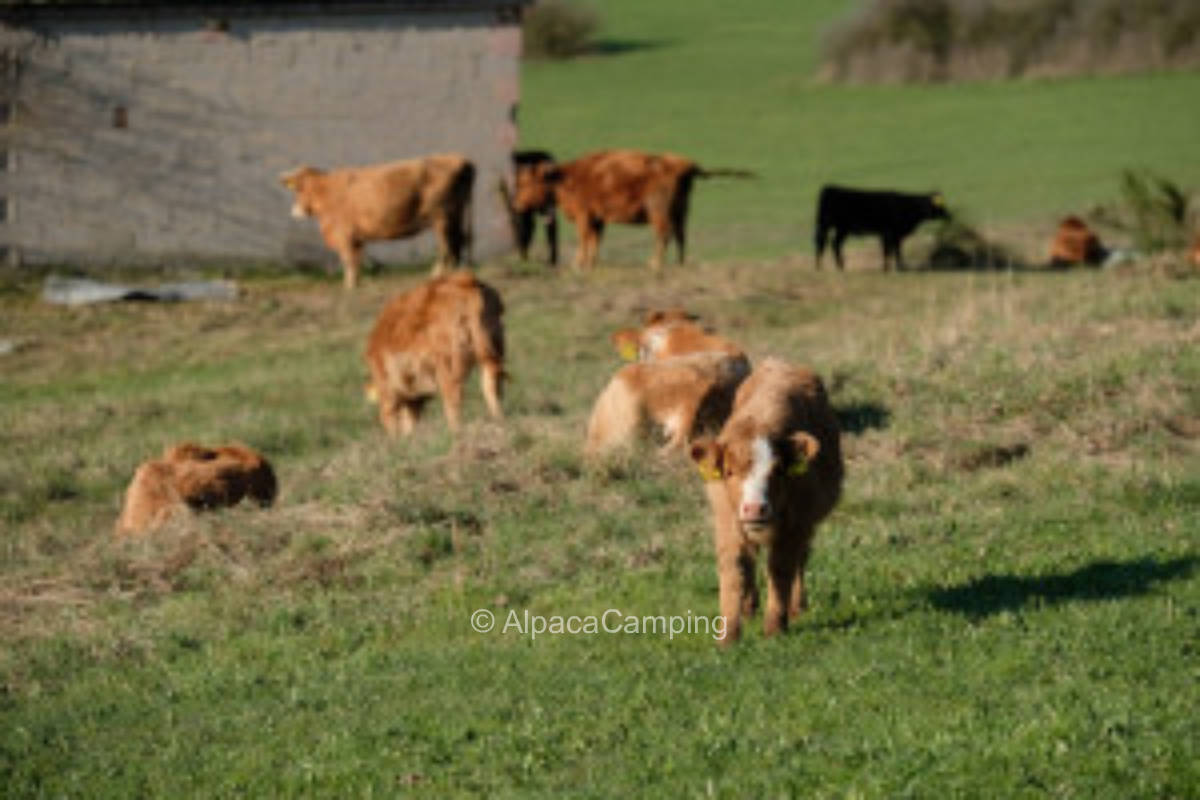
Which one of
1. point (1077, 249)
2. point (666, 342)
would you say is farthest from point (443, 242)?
point (666, 342)

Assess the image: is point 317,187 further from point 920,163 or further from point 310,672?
point 920,163

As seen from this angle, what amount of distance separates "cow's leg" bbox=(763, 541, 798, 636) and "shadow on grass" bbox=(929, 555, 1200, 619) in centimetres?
76

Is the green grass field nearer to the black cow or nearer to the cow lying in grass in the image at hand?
the cow lying in grass

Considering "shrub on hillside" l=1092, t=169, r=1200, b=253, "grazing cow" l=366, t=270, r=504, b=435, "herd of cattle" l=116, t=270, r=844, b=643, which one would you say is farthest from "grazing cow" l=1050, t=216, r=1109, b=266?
"grazing cow" l=366, t=270, r=504, b=435

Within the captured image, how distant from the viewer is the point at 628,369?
14039 millimetres

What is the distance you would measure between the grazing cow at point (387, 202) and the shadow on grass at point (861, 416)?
1356 centimetres

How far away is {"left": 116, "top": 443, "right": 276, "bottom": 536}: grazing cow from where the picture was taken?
13.7 metres

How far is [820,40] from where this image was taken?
65.1 metres

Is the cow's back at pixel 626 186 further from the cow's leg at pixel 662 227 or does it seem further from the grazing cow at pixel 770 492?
the grazing cow at pixel 770 492

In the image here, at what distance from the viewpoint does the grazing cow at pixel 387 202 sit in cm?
2781

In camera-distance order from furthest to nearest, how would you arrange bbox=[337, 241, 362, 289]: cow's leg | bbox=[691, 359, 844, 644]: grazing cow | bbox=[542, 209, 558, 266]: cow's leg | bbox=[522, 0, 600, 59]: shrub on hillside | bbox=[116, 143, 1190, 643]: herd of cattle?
bbox=[522, 0, 600, 59]: shrub on hillside → bbox=[542, 209, 558, 266]: cow's leg → bbox=[337, 241, 362, 289]: cow's leg → bbox=[116, 143, 1190, 643]: herd of cattle → bbox=[691, 359, 844, 644]: grazing cow

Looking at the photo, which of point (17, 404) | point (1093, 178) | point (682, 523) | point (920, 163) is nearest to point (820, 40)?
point (920, 163)

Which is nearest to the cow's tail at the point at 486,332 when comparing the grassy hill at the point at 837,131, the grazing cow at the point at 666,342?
the grazing cow at the point at 666,342

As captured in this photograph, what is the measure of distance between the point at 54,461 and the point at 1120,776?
12.0 meters
